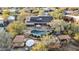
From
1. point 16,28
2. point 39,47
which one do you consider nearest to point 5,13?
point 16,28

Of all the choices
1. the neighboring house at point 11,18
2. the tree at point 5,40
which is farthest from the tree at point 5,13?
the tree at point 5,40

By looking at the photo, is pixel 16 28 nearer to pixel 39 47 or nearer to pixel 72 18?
pixel 39 47

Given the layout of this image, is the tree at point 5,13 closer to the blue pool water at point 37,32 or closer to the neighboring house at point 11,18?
the neighboring house at point 11,18

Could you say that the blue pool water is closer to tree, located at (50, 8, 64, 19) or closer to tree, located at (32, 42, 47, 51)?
tree, located at (32, 42, 47, 51)

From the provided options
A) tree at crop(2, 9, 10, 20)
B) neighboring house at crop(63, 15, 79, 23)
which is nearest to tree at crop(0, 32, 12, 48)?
tree at crop(2, 9, 10, 20)
